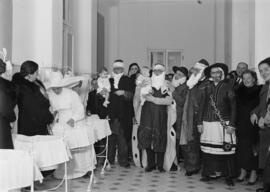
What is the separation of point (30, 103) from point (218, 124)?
7.22 ft

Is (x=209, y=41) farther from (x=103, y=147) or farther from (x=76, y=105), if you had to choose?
(x=76, y=105)

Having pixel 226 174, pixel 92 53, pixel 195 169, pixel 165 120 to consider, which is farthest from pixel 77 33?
pixel 226 174

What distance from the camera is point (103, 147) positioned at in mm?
6117

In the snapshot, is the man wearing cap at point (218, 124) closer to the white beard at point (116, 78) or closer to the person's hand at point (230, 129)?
the person's hand at point (230, 129)

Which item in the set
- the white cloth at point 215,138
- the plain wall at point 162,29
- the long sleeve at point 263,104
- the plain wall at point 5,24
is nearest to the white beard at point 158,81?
the white cloth at point 215,138

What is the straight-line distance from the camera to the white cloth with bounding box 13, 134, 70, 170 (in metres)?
3.22

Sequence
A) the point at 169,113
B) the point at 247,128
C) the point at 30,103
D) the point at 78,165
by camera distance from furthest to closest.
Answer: the point at 169,113
the point at 78,165
the point at 247,128
the point at 30,103

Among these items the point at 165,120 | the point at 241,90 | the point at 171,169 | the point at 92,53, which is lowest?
the point at 171,169

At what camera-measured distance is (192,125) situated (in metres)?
5.27

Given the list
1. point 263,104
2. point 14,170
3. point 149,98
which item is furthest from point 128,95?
point 14,170

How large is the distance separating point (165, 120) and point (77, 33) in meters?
3.60

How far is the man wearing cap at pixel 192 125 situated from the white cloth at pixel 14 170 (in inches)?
118

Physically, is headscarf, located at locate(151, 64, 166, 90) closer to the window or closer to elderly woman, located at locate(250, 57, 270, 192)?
elderly woman, located at locate(250, 57, 270, 192)

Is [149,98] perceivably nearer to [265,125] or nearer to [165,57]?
[265,125]
